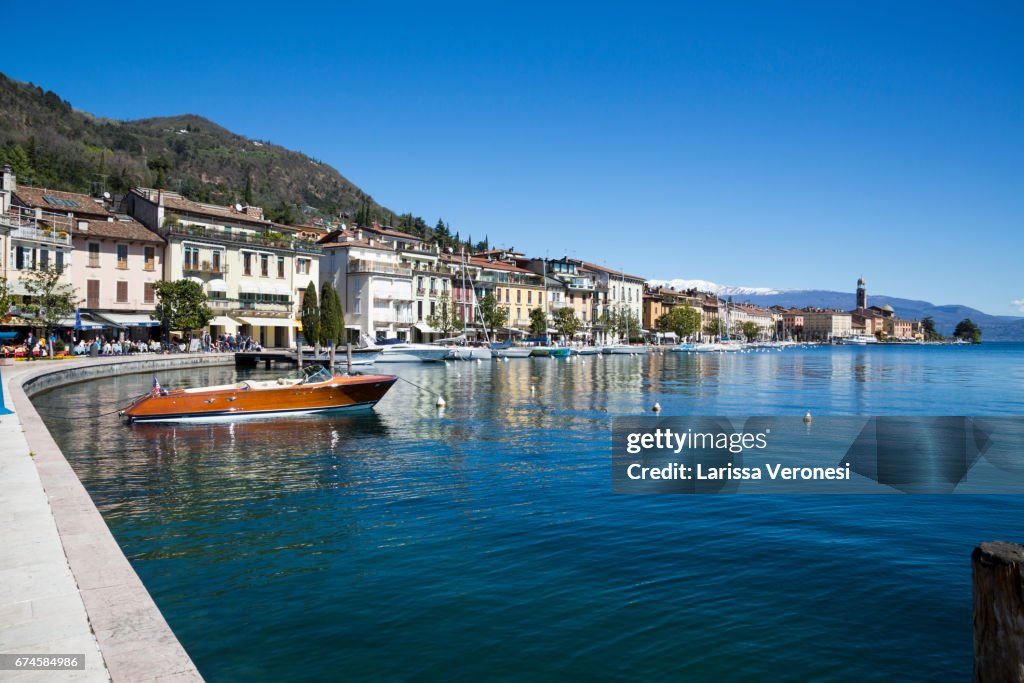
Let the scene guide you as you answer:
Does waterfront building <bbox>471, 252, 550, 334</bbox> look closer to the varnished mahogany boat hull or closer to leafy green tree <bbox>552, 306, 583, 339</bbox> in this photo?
leafy green tree <bbox>552, 306, 583, 339</bbox>

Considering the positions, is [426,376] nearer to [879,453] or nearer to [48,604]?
[879,453]

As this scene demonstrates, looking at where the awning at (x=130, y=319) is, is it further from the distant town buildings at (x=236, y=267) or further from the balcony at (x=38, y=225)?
the balcony at (x=38, y=225)

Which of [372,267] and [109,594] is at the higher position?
[372,267]

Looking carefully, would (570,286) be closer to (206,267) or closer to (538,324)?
(538,324)

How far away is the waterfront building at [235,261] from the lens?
2365 inches

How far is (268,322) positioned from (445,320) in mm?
20560

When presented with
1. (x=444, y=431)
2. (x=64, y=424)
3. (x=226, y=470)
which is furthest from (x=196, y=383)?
(x=226, y=470)

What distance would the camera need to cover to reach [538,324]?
318ft

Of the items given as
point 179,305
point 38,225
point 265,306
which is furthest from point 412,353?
point 38,225

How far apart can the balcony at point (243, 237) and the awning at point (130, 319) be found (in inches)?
280

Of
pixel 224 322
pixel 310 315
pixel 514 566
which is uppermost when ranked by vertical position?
pixel 310 315

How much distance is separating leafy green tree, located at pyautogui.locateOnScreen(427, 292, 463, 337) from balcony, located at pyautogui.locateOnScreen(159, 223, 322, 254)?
14.9 m

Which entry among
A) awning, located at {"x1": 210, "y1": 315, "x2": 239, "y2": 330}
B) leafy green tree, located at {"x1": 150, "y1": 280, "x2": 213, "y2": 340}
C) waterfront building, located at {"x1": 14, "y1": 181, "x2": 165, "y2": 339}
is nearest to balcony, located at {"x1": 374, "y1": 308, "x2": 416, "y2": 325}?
awning, located at {"x1": 210, "y1": 315, "x2": 239, "y2": 330}

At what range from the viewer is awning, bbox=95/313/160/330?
53.5 metres
